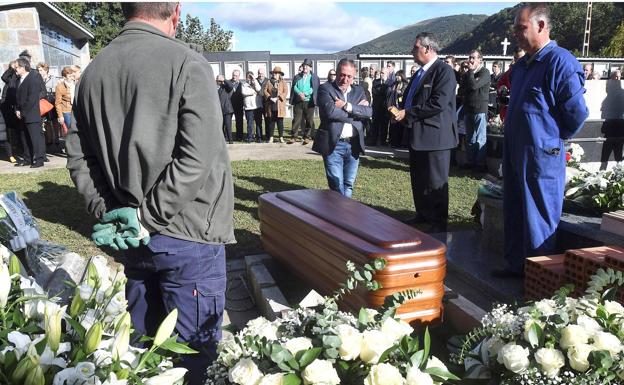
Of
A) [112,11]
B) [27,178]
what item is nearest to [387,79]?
[27,178]

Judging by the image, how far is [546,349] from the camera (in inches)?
62.3

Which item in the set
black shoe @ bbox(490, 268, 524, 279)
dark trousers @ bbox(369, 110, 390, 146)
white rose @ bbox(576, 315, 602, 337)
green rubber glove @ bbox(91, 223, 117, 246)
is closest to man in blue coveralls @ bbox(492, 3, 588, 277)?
black shoe @ bbox(490, 268, 524, 279)

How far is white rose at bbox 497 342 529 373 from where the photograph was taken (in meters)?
1.56

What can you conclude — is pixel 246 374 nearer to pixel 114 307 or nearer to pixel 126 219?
pixel 114 307

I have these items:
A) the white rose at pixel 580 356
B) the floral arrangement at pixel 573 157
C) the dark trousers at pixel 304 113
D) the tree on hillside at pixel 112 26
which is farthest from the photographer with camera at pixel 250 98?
the tree on hillside at pixel 112 26

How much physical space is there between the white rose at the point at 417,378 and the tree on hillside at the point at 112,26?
4230cm

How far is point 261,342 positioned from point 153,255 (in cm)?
92

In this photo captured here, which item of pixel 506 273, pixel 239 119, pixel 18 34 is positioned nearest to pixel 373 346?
pixel 506 273

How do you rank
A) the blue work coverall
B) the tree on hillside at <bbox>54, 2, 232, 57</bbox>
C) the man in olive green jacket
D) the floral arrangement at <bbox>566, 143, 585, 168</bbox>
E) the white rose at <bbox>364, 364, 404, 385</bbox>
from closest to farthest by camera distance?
the white rose at <bbox>364, 364, 404, 385</bbox>
the man in olive green jacket
the blue work coverall
the floral arrangement at <bbox>566, 143, 585, 168</bbox>
the tree on hillside at <bbox>54, 2, 232, 57</bbox>

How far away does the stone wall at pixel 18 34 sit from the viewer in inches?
510

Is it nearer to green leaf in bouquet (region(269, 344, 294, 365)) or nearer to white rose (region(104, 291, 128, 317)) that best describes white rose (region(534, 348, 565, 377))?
green leaf in bouquet (region(269, 344, 294, 365))

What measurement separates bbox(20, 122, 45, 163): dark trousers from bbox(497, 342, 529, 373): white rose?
10.3 m

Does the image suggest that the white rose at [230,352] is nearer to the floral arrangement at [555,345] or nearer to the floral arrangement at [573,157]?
the floral arrangement at [555,345]

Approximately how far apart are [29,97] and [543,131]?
30.2 feet
